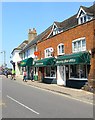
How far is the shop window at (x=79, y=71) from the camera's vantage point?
24.2 metres

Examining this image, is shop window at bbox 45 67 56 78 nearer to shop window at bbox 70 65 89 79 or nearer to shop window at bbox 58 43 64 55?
shop window at bbox 58 43 64 55

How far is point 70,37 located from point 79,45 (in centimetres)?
212

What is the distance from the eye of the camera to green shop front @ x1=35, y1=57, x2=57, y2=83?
1227 inches

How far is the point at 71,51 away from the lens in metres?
26.8

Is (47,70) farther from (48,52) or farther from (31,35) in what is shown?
(31,35)

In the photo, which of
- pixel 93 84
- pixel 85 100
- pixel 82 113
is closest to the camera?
pixel 82 113

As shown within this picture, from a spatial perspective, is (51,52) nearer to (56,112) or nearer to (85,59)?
(85,59)

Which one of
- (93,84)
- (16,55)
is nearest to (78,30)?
(93,84)

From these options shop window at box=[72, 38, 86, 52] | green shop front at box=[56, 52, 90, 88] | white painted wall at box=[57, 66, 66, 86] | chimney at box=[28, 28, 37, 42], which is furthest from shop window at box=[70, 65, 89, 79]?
chimney at box=[28, 28, 37, 42]

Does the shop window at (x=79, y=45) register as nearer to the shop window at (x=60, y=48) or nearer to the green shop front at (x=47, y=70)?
the shop window at (x=60, y=48)

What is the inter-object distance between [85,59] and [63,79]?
7.11 meters

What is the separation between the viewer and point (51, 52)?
32250mm

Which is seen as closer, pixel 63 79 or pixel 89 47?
pixel 89 47

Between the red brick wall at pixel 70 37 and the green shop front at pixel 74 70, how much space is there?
1129 millimetres
